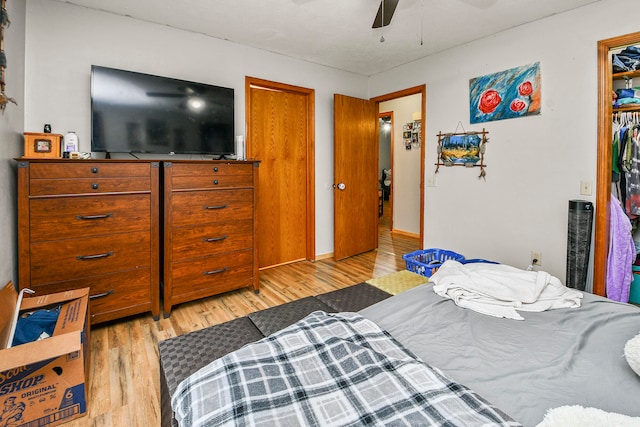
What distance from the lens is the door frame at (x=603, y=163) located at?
8.16 ft

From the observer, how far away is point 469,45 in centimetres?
330

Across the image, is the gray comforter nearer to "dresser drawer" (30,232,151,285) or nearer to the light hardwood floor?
the light hardwood floor

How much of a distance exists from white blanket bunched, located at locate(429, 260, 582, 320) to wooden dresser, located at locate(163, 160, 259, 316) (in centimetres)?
178

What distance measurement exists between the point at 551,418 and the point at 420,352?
1.33 feet

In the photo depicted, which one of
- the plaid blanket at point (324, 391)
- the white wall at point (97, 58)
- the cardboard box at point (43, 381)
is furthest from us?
the white wall at point (97, 58)

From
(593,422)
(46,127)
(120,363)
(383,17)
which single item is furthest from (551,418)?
(46,127)

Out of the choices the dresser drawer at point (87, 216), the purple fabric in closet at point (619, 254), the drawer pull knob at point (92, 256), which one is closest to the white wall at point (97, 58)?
the dresser drawer at point (87, 216)

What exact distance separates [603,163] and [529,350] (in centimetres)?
231

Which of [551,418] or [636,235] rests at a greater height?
[636,235]

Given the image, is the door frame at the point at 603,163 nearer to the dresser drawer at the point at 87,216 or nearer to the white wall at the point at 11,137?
the dresser drawer at the point at 87,216

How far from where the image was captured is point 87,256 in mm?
2146

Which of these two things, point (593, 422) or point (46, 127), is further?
point (46, 127)

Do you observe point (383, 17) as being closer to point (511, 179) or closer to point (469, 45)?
point (469, 45)

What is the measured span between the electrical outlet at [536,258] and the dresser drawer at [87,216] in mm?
3299
